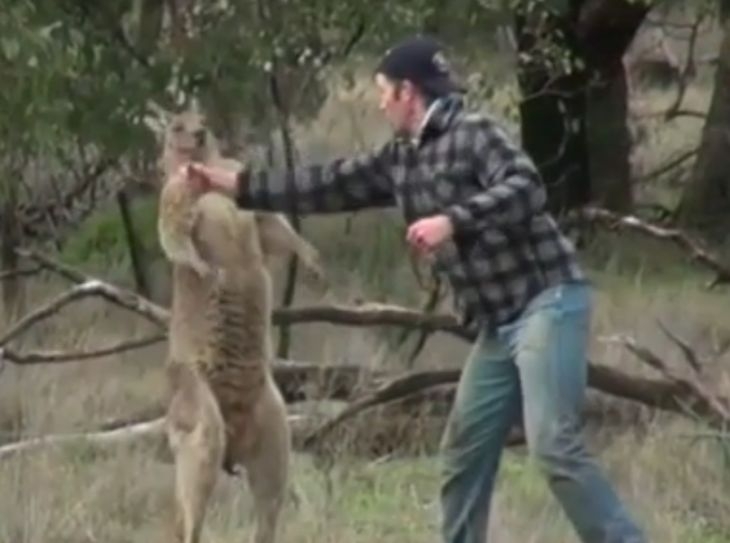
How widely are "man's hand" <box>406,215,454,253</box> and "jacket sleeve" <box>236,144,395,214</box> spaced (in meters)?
0.79

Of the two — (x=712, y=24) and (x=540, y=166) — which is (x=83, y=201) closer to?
(x=540, y=166)

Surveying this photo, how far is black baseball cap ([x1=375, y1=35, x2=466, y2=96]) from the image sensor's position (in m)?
6.69

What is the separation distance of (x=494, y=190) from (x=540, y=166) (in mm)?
11165

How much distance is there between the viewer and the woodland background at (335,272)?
28.5ft

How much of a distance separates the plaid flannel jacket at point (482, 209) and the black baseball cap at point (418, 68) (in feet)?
0.18

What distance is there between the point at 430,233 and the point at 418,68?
69cm

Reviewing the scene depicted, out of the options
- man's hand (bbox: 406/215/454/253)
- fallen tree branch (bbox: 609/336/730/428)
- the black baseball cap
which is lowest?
fallen tree branch (bbox: 609/336/730/428)

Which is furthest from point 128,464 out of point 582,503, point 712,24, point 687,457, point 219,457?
point 712,24

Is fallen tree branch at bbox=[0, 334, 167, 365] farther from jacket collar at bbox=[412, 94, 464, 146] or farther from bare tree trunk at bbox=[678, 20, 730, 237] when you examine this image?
bare tree trunk at bbox=[678, 20, 730, 237]

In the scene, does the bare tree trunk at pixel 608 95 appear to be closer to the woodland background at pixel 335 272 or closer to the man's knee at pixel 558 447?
the woodland background at pixel 335 272

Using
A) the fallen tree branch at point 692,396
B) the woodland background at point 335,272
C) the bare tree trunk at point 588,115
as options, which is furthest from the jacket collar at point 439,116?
the bare tree trunk at point 588,115

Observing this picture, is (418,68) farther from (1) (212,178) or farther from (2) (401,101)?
(1) (212,178)

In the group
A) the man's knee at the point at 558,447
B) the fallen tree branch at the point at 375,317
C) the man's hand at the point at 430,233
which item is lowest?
the fallen tree branch at the point at 375,317

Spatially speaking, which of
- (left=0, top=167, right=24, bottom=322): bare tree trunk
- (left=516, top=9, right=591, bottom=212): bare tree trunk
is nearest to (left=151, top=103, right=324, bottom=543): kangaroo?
(left=0, top=167, right=24, bottom=322): bare tree trunk
